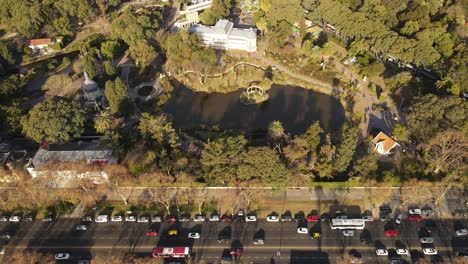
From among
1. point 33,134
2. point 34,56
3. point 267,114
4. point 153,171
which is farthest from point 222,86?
point 34,56

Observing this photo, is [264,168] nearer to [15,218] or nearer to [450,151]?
[450,151]

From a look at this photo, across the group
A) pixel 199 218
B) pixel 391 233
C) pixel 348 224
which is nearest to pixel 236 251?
pixel 199 218

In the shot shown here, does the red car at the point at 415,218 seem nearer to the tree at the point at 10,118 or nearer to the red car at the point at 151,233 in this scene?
the red car at the point at 151,233

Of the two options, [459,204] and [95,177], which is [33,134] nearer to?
[95,177]

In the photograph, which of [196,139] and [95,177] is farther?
[196,139]

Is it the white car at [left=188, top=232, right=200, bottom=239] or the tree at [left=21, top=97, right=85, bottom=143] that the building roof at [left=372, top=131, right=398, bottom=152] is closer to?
the white car at [left=188, top=232, right=200, bottom=239]

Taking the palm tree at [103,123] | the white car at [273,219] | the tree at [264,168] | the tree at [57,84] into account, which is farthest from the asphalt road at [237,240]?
the tree at [57,84]

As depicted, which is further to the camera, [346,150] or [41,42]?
[41,42]
